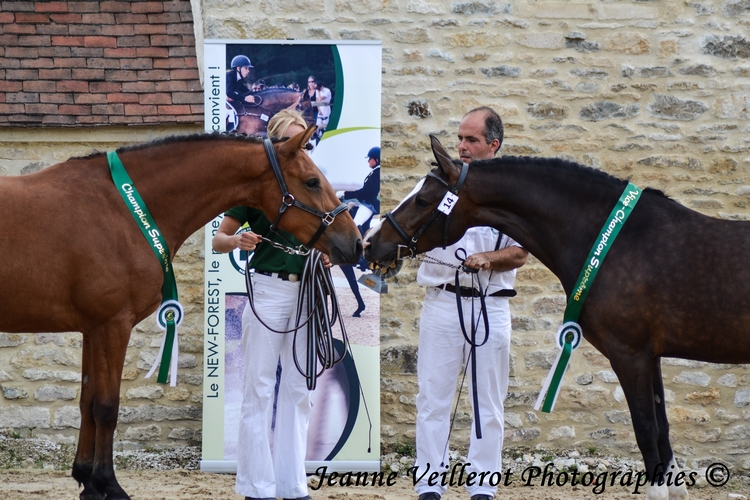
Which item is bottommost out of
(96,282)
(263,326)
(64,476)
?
(64,476)

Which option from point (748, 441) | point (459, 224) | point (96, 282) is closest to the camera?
A: point (96, 282)

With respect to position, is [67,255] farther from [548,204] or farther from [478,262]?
[548,204]

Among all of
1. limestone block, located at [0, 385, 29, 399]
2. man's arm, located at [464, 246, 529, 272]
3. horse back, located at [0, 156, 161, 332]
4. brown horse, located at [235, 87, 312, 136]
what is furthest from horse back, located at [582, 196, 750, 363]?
limestone block, located at [0, 385, 29, 399]

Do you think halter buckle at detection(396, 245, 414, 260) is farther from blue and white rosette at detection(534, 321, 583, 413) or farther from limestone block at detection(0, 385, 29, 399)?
limestone block at detection(0, 385, 29, 399)

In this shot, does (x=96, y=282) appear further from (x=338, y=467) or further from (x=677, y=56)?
(x=677, y=56)

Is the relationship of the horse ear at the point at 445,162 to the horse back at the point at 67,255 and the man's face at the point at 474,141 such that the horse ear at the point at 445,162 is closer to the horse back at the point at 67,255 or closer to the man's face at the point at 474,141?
the man's face at the point at 474,141

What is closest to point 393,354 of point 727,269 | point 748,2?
point 727,269

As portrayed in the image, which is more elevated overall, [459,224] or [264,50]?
[264,50]

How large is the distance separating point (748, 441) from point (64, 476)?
525 cm

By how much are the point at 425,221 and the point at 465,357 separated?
850 mm

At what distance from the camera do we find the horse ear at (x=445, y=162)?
4230mm

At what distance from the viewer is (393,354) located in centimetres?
651

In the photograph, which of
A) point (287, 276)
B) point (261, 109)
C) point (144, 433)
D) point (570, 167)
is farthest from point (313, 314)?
point (144, 433)

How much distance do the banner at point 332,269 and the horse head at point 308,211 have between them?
1706 mm
